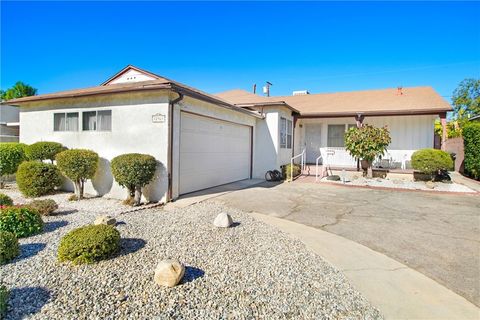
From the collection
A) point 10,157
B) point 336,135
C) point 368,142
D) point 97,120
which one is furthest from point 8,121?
point 368,142

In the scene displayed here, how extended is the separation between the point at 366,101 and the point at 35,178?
52.7 feet

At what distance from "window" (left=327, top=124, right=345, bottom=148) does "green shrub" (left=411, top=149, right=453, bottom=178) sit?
4.84 m

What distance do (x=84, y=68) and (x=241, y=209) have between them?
1642 cm

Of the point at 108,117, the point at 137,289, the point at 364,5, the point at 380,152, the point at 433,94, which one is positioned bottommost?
the point at 137,289

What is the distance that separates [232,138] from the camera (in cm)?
1148

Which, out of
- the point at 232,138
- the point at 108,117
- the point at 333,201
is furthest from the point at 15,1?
the point at 333,201

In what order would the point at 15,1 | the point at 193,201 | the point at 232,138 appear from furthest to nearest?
the point at 232,138
the point at 193,201
the point at 15,1

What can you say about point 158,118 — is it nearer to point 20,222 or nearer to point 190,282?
point 20,222

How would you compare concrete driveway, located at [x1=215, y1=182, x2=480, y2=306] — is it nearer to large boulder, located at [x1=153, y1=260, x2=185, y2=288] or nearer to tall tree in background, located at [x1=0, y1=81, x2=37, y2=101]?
large boulder, located at [x1=153, y1=260, x2=185, y2=288]

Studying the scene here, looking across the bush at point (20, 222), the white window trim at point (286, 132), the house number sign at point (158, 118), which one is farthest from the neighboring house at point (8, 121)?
the bush at point (20, 222)

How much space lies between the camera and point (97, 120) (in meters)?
8.51

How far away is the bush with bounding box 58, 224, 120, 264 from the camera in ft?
11.7

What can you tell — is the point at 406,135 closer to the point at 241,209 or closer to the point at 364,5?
the point at 364,5

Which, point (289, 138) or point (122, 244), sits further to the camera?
point (289, 138)
